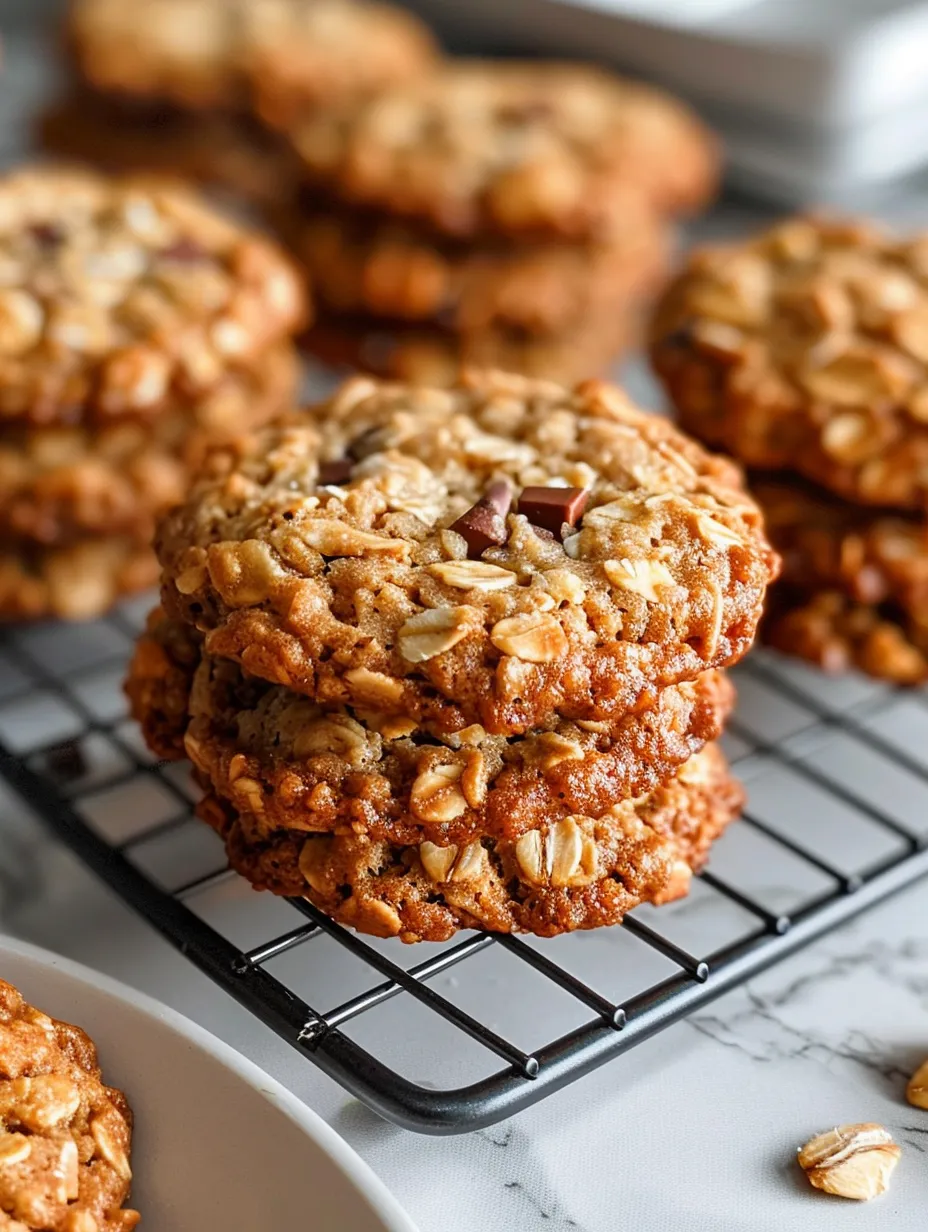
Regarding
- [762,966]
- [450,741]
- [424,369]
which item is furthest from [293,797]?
[424,369]

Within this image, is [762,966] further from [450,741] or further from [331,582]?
[331,582]

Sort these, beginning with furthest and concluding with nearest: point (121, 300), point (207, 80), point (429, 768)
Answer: point (207, 80) → point (121, 300) → point (429, 768)

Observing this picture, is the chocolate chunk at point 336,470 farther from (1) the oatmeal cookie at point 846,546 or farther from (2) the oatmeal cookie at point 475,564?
(1) the oatmeal cookie at point 846,546

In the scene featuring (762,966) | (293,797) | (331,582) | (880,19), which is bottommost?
(762,966)

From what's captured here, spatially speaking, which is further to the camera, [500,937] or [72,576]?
[72,576]

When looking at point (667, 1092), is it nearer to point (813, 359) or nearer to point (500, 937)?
point (500, 937)

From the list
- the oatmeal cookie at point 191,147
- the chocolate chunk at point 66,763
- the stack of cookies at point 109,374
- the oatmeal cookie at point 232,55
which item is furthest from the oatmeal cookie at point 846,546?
the oatmeal cookie at point 191,147

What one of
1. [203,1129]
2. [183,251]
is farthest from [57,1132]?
[183,251]
